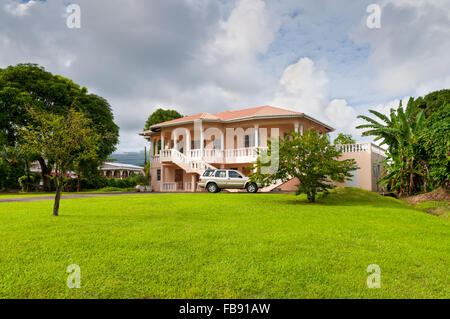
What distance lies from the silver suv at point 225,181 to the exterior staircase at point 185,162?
2.62m

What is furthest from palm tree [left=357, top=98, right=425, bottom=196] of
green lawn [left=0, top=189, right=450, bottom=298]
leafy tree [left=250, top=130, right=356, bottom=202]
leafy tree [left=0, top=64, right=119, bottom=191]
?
leafy tree [left=0, top=64, right=119, bottom=191]

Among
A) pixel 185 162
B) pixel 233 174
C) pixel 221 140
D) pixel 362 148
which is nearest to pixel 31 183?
pixel 185 162

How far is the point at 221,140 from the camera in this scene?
25.1 meters

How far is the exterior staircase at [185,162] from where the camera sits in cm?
2230

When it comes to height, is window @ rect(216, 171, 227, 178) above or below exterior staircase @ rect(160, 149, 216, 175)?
below

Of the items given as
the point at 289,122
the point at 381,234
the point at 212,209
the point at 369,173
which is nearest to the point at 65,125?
the point at 212,209

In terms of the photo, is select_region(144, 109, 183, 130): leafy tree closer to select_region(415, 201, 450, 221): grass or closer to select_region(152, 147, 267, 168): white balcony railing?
select_region(152, 147, 267, 168): white balcony railing

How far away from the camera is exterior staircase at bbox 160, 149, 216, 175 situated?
22.3 meters

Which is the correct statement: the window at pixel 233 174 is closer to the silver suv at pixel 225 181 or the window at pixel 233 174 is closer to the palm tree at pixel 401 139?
the silver suv at pixel 225 181

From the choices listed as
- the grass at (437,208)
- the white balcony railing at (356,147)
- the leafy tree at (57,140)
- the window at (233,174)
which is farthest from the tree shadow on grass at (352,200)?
the leafy tree at (57,140)

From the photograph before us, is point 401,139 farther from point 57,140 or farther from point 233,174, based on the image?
point 57,140

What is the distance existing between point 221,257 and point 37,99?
28.0 m
